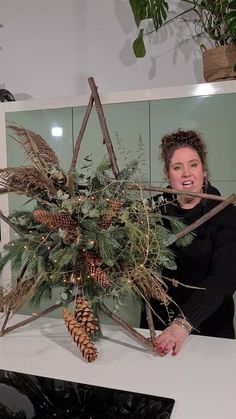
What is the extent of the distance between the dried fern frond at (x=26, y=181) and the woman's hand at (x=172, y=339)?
386 millimetres

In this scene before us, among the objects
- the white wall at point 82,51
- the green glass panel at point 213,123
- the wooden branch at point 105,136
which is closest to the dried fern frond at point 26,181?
the wooden branch at point 105,136

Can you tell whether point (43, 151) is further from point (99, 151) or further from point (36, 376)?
point (99, 151)

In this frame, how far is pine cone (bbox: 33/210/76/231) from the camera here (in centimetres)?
85

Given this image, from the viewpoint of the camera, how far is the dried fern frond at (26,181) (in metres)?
0.89

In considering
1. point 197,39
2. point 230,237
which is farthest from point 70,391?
point 197,39

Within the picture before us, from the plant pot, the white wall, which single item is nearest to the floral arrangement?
the plant pot

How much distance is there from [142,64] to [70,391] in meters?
1.86

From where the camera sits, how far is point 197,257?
4.03 ft

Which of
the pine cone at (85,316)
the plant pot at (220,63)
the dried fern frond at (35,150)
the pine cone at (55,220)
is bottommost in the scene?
the pine cone at (85,316)

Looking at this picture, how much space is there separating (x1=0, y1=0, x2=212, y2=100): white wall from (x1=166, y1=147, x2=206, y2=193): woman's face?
3.48ft

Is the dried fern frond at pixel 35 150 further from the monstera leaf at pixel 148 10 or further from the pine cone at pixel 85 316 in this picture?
the monstera leaf at pixel 148 10

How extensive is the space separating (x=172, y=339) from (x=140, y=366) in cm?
11

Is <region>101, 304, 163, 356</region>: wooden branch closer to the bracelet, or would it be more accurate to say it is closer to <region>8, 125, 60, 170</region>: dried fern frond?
the bracelet

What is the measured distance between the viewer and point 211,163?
1830 millimetres
